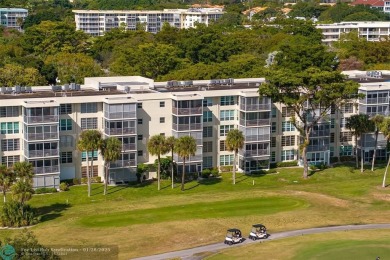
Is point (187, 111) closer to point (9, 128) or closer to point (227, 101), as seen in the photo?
point (227, 101)

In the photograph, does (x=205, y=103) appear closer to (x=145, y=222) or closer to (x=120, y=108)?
(x=120, y=108)

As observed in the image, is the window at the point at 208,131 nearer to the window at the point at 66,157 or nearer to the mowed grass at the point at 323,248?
the window at the point at 66,157

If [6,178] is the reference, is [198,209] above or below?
below

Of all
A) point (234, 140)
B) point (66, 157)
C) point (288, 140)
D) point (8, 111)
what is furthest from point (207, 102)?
A: point (8, 111)

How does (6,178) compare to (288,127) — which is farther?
(288,127)

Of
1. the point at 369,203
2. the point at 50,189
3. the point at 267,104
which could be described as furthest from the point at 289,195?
the point at 50,189

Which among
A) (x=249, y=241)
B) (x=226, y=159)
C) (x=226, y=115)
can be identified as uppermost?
(x=226, y=115)

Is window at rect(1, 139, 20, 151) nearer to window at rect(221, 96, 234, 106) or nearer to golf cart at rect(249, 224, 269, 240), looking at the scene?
window at rect(221, 96, 234, 106)
